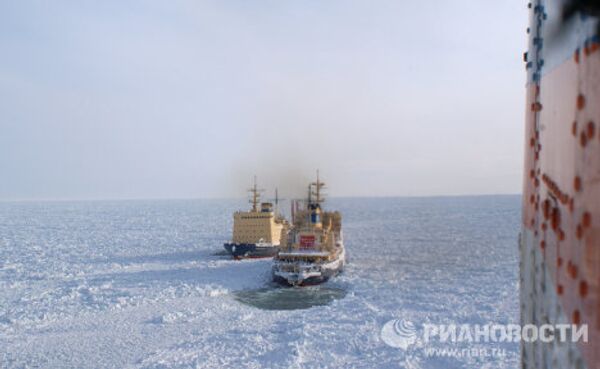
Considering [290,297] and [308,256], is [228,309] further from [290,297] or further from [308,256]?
[308,256]

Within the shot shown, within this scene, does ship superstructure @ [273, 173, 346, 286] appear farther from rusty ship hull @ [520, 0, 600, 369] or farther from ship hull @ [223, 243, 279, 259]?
rusty ship hull @ [520, 0, 600, 369]

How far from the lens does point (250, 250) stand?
30.4 meters

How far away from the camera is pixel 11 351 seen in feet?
39.4

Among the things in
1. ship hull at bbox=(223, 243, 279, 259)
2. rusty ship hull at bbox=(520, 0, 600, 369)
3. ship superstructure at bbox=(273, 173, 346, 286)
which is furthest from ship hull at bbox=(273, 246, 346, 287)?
rusty ship hull at bbox=(520, 0, 600, 369)

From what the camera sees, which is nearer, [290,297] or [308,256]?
[290,297]

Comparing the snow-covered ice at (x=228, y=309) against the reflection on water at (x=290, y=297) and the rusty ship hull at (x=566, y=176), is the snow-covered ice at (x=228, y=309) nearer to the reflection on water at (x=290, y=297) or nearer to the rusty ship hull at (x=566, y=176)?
the reflection on water at (x=290, y=297)

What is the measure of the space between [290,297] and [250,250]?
1164 centimetres

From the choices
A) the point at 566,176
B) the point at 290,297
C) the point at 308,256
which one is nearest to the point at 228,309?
the point at 290,297

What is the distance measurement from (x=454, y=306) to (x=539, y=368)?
610 inches

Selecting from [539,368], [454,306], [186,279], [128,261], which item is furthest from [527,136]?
[128,261]

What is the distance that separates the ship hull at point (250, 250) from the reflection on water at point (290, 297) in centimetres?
944

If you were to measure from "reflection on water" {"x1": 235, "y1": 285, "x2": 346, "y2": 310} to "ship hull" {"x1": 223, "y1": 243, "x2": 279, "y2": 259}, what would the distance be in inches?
372

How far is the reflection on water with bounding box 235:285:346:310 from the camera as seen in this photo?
1762 cm

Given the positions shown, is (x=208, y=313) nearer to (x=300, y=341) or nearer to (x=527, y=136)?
(x=300, y=341)
